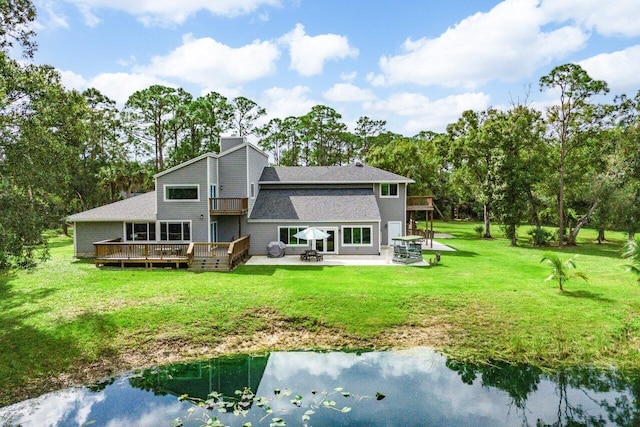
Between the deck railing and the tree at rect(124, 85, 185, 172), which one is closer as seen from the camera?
the deck railing

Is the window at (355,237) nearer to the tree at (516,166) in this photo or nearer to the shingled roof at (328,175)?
the shingled roof at (328,175)

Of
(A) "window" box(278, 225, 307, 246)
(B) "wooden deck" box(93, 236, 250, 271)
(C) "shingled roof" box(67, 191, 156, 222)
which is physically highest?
(C) "shingled roof" box(67, 191, 156, 222)

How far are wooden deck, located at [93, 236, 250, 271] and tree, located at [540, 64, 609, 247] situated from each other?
79.0ft

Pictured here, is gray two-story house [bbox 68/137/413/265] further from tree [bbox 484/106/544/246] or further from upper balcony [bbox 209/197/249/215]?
tree [bbox 484/106/544/246]

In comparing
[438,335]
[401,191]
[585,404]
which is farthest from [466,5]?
[585,404]

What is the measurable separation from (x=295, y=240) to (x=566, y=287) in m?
14.4

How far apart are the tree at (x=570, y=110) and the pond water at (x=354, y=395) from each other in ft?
71.1

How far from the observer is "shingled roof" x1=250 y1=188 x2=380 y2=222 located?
24797 mm

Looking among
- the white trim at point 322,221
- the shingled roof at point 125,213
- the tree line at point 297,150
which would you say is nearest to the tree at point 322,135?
the tree line at point 297,150

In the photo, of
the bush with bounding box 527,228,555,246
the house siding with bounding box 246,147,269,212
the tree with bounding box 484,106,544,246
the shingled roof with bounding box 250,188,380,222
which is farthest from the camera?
the bush with bounding box 527,228,555,246

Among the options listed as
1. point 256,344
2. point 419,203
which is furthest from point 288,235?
point 256,344

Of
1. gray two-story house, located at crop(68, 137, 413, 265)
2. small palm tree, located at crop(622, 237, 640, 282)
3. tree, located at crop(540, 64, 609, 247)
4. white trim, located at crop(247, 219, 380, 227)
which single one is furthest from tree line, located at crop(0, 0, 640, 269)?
small palm tree, located at crop(622, 237, 640, 282)

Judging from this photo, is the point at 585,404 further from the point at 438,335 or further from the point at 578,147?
the point at 578,147

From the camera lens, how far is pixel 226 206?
2319 centimetres
